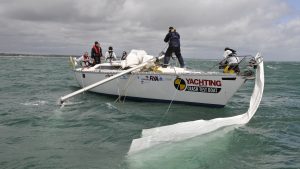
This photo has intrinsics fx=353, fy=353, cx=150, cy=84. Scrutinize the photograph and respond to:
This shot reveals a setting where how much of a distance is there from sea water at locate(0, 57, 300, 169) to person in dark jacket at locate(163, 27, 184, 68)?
1785 millimetres

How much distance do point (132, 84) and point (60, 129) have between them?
4360 millimetres

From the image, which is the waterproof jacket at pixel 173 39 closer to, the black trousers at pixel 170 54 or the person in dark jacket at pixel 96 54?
the black trousers at pixel 170 54

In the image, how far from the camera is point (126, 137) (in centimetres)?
832

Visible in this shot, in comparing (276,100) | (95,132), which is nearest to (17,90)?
(95,132)

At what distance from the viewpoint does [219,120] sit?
8938 mm

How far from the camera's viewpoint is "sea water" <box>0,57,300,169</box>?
6527 millimetres

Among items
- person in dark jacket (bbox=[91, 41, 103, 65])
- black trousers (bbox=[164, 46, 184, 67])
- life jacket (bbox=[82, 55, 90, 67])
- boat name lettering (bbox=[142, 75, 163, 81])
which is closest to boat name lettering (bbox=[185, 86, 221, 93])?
boat name lettering (bbox=[142, 75, 163, 81])

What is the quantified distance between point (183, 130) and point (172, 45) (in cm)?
528

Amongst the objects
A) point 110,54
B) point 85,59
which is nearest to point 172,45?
point 110,54

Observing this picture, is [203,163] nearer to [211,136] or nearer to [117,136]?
[211,136]

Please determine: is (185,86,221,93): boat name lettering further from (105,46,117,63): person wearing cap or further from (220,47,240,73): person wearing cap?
(105,46,117,63): person wearing cap

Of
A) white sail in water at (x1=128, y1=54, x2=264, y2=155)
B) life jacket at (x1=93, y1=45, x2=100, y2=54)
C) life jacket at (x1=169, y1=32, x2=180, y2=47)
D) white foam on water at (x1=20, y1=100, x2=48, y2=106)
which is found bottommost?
white foam on water at (x1=20, y1=100, x2=48, y2=106)

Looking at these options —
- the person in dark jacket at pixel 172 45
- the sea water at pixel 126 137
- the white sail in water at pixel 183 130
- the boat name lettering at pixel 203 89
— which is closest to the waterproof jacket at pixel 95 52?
the sea water at pixel 126 137

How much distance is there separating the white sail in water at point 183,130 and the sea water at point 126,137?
17cm
